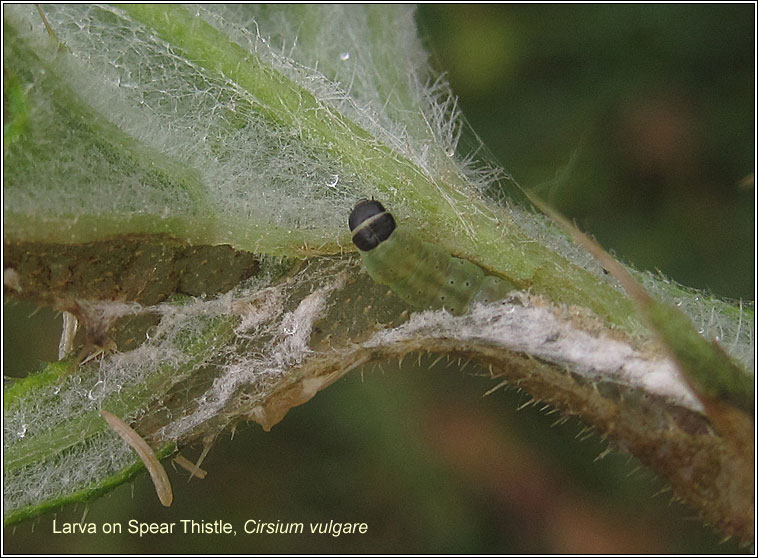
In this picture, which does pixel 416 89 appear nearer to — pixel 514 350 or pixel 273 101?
pixel 273 101

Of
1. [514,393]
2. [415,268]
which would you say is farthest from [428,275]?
[514,393]

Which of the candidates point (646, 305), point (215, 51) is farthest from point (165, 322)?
point (646, 305)

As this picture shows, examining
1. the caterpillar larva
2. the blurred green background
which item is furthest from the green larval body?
the blurred green background

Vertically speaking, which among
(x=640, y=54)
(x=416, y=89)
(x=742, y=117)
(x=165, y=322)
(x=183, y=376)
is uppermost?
(x=640, y=54)

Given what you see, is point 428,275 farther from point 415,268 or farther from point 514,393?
point 514,393

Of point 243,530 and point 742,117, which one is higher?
point 742,117

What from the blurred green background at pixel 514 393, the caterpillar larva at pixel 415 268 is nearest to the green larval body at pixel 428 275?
the caterpillar larva at pixel 415 268
